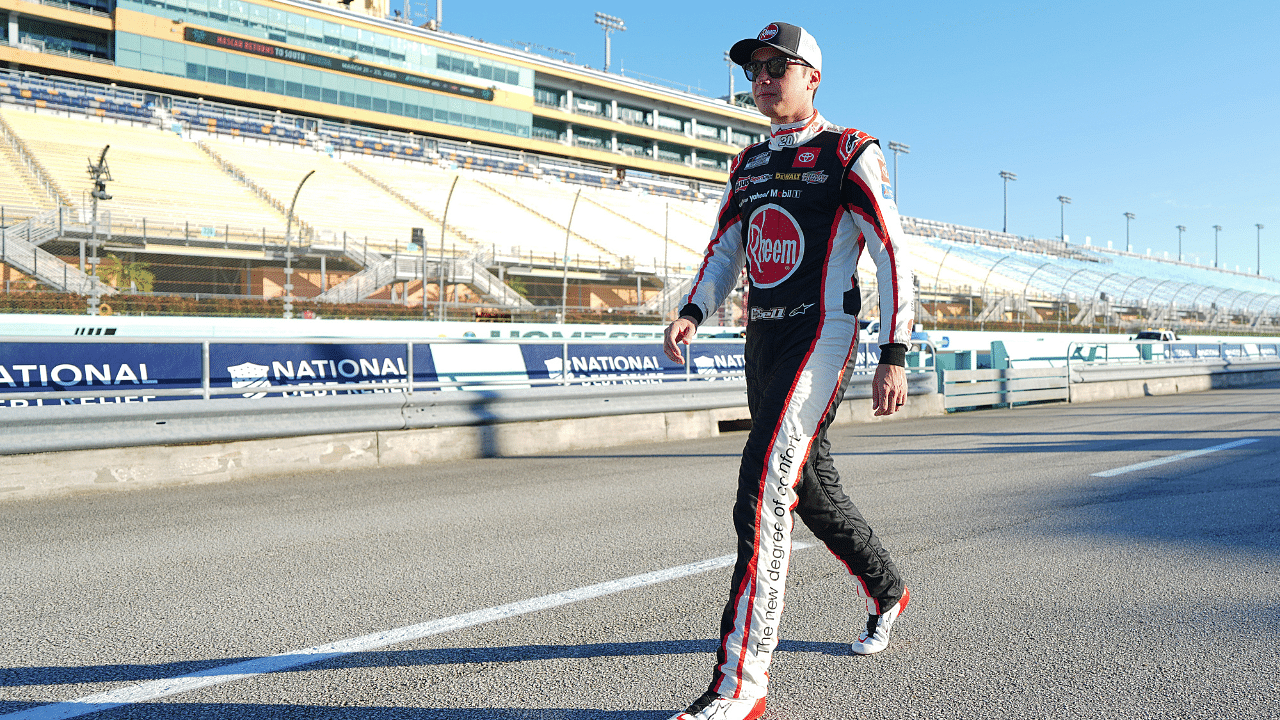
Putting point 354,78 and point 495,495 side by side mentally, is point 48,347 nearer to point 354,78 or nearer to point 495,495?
point 495,495

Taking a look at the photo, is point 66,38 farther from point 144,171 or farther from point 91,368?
point 91,368

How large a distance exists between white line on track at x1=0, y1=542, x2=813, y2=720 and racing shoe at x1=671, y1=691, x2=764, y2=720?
1.18 meters

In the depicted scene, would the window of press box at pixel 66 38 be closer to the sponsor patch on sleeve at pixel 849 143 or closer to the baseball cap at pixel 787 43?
the baseball cap at pixel 787 43

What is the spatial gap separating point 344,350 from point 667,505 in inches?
233

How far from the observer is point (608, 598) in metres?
3.59

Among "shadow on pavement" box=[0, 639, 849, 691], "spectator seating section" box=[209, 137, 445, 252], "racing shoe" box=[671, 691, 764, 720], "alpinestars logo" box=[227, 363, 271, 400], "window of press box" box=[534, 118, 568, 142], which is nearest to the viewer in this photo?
"racing shoe" box=[671, 691, 764, 720]

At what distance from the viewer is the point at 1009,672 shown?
109 inches

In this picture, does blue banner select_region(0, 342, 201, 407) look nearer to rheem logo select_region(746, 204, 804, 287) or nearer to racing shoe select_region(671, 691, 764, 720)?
rheem logo select_region(746, 204, 804, 287)

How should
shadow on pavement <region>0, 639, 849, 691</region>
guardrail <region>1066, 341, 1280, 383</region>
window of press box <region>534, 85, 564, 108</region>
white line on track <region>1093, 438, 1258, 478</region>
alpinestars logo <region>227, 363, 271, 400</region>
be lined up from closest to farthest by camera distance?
shadow on pavement <region>0, 639, 849, 691</region> < white line on track <region>1093, 438, 1258, 478</region> < alpinestars logo <region>227, 363, 271, 400</region> < guardrail <region>1066, 341, 1280, 383</region> < window of press box <region>534, 85, 564, 108</region>

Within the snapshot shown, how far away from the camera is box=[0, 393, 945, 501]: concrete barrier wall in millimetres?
6031

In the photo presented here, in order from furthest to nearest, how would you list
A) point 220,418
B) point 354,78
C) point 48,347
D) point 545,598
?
point 354,78 → point 48,347 → point 220,418 → point 545,598

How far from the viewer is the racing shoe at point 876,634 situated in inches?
116

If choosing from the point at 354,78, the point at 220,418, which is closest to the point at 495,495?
the point at 220,418

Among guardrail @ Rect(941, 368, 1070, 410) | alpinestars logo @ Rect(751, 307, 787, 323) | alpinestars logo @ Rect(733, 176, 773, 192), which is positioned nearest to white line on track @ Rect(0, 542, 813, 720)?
alpinestars logo @ Rect(751, 307, 787, 323)
